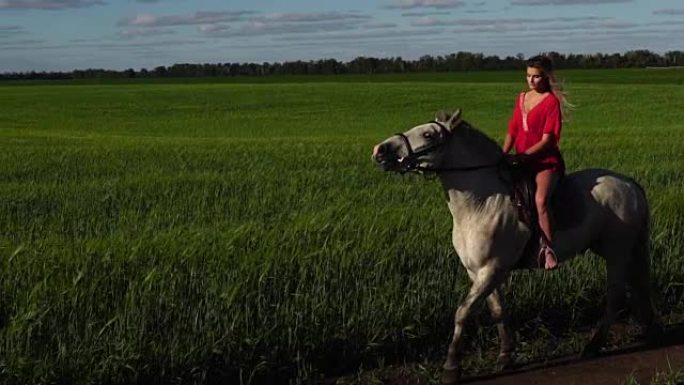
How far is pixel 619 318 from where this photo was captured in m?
8.27

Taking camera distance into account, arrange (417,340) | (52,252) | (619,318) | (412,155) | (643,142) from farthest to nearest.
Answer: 1. (643,142)
2. (619,318)
3. (52,252)
4. (417,340)
5. (412,155)

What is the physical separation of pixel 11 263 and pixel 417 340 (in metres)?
3.11

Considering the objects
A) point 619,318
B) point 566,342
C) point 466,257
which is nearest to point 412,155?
point 466,257

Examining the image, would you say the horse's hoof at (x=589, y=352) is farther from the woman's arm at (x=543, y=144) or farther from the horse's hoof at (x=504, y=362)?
the woman's arm at (x=543, y=144)

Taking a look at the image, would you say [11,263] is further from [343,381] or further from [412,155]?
[412,155]

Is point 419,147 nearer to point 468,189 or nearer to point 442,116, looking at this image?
point 442,116

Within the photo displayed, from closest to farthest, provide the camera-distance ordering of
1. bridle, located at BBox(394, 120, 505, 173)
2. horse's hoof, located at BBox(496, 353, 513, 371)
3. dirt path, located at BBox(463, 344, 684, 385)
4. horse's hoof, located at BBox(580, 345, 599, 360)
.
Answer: bridle, located at BBox(394, 120, 505, 173), dirt path, located at BBox(463, 344, 684, 385), horse's hoof, located at BBox(496, 353, 513, 371), horse's hoof, located at BBox(580, 345, 599, 360)

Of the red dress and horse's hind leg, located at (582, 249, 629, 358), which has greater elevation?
the red dress

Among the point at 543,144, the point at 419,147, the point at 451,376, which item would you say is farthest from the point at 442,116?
the point at 451,376

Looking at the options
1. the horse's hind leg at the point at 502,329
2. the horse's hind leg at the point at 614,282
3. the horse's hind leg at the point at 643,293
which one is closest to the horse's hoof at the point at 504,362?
the horse's hind leg at the point at 502,329

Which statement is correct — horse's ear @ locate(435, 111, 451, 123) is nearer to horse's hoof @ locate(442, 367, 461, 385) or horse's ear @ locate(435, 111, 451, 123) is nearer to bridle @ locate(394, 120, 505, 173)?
bridle @ locate(394, 120, 505, 173)

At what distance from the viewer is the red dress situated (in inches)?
262

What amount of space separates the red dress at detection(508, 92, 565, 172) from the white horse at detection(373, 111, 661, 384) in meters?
0.22

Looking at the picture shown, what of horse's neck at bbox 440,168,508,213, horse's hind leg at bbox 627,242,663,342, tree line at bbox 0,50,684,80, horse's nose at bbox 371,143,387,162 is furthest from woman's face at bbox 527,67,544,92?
tree line at bbox 0,50,684,80
